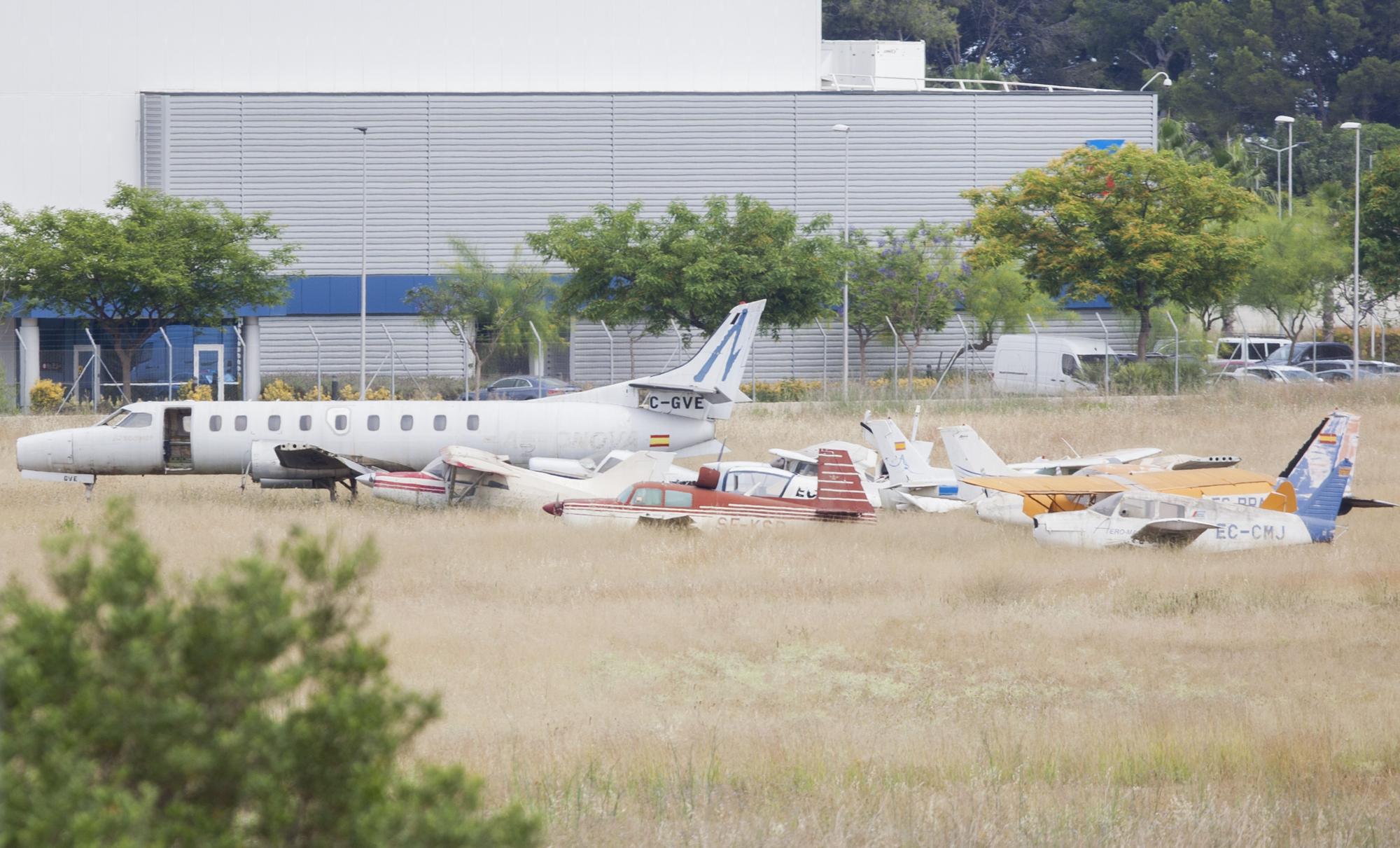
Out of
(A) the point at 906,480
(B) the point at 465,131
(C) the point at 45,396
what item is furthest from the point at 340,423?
(B) the point at 465,131

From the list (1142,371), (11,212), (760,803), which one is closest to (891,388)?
(1142,371)

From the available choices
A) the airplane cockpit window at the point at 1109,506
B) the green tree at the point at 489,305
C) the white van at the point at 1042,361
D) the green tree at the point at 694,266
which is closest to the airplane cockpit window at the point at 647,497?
the airplane cockpit window at the point at 1109,506

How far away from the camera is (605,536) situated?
73.9 feet

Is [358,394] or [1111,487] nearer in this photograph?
[1111,487]

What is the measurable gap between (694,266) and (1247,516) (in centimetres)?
2864

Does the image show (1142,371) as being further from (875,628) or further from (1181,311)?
(875,628)

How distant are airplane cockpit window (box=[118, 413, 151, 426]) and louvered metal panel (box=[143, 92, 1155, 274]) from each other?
3368 centimetres

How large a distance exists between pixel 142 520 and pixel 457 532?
18.8 ft

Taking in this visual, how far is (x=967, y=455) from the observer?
2608 centimetres

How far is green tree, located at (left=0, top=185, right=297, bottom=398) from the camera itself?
1823 inches

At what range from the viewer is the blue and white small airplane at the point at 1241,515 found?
68.1 ft

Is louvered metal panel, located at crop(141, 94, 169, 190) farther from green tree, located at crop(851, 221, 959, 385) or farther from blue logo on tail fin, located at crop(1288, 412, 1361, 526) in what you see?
blue logo on tail fin, located at crop(1288, 412, 1361, 526)

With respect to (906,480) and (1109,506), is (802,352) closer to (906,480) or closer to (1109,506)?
(906,480)

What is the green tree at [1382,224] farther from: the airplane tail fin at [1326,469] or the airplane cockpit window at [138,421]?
the airplane cockpit window at [138,421]
